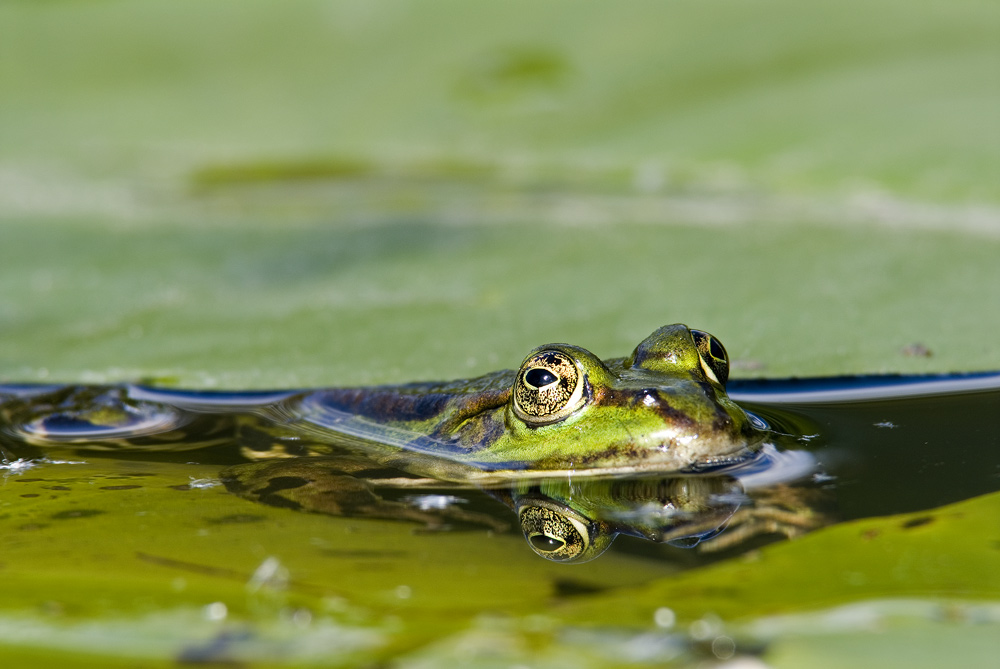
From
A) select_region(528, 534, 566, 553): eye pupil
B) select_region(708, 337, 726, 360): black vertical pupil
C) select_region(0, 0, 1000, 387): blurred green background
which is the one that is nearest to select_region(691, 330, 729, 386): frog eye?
select_region(708, 337, 726, 360): black vertical pupil

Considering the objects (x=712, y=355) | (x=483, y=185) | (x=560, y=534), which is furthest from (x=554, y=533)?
(x=483, y=185)

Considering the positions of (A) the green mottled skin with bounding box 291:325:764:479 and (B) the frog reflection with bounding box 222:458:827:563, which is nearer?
(B) the frog reflection with bounding box 222:458:827:563

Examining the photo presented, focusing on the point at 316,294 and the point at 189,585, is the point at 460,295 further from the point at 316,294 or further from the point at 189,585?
the point at 189,585

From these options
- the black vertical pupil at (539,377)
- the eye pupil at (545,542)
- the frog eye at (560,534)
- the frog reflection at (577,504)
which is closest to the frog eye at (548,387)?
the black vertical pupil at (539,377)

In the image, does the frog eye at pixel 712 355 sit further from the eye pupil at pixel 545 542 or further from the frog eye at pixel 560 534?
the eye pupil at pixel 545 542

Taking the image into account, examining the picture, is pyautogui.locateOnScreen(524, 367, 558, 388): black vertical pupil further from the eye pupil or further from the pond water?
the eye pupil

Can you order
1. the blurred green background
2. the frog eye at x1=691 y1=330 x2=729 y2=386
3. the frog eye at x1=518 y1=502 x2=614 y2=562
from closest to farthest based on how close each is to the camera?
the frog eye at x1=518 y1=502 x2=614 y2=562 < the frog eye at x1=691 y1=330 x2=729 y2=386 < the blurred green background

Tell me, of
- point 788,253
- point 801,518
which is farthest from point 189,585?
point 788,253
